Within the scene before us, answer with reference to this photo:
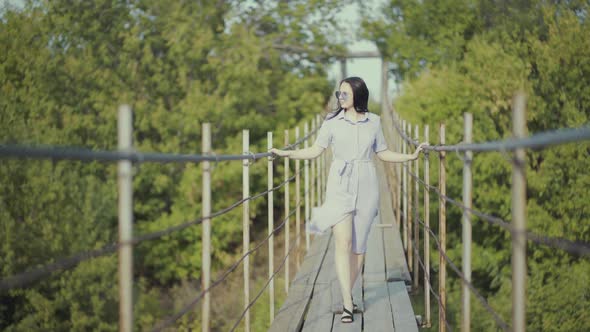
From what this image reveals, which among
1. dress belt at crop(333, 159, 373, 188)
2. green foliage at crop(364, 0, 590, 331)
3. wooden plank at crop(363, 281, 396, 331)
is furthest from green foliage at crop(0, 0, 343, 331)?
dress belt at crop(333, 159, 373, 188)

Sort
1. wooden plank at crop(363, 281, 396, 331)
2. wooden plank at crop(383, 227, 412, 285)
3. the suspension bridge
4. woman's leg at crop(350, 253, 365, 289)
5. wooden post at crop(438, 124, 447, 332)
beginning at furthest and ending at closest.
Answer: wooden plank at crop(383, 227, 412, 285), woman's leg at crop(350, 253, 365, 289), wooden plank at crop(363, 281, 396, 331), wooden post at crop(438, 124, 447, 332), the suspension bridge

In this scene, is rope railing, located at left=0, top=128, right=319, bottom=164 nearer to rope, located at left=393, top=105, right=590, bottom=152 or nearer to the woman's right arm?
rope, located at left=393, top=105, right=590, bottom=152

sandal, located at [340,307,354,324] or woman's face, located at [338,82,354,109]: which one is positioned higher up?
woman's face, located at [338,82,354,109]

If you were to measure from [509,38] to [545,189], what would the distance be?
463cm

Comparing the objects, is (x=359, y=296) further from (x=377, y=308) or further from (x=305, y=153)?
(x=305, y=153)

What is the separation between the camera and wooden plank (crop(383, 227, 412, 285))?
5652 millimetres

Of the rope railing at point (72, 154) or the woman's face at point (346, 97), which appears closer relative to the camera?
the rope railing at point (72, 154)

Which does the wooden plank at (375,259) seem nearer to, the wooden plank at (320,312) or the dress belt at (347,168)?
the wooden plank at (320,312)

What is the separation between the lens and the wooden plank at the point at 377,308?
14.1 feet

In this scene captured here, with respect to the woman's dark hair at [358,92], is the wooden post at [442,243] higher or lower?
lower

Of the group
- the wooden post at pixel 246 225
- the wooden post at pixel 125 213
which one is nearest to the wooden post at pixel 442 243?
the wooden post at pixel 246 225

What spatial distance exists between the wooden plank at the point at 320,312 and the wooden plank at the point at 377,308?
0.65 feet

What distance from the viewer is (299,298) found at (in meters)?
5.01

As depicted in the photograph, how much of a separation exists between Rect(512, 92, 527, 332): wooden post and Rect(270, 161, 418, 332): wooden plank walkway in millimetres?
1948
